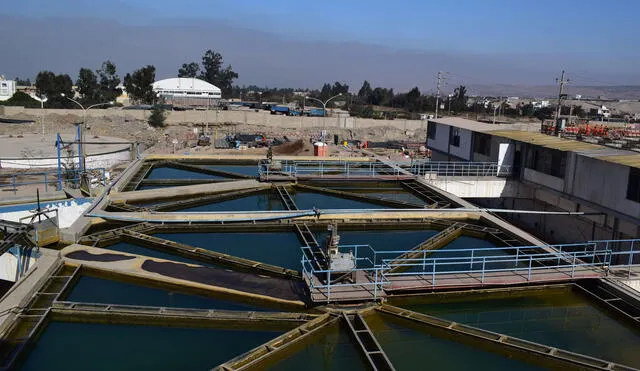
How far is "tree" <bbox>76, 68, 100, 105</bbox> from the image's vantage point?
315ft

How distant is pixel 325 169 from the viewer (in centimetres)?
2666

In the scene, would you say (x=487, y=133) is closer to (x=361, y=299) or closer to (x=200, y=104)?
(x=361, y=299)

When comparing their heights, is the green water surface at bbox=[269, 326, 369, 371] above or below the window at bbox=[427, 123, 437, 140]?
below

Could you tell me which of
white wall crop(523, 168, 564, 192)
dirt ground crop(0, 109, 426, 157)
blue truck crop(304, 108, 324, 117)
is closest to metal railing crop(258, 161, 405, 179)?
white wall crop(523, 168, 564, 192)

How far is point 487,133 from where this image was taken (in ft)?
91.9

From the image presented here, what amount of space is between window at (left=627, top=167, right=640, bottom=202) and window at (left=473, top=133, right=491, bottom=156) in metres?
9.10

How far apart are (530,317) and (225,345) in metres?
6.38

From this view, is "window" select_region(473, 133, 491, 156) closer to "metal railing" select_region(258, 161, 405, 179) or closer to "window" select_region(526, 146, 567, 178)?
"window" select_region(526, 146, 567, 178)

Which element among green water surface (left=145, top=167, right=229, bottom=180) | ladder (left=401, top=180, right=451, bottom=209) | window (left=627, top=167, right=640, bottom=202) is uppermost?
window (left=627, top=167, right=640, bottom=202)

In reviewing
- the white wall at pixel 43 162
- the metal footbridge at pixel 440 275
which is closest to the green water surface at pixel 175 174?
the metal footbridge at pixel 440 275

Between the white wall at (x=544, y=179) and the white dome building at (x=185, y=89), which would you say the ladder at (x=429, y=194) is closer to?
the white wall at (x=544, y=179)

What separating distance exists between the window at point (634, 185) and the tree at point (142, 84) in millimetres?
84462

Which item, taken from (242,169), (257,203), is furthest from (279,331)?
(242,169)

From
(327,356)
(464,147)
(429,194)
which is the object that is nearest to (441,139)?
(464,147)
